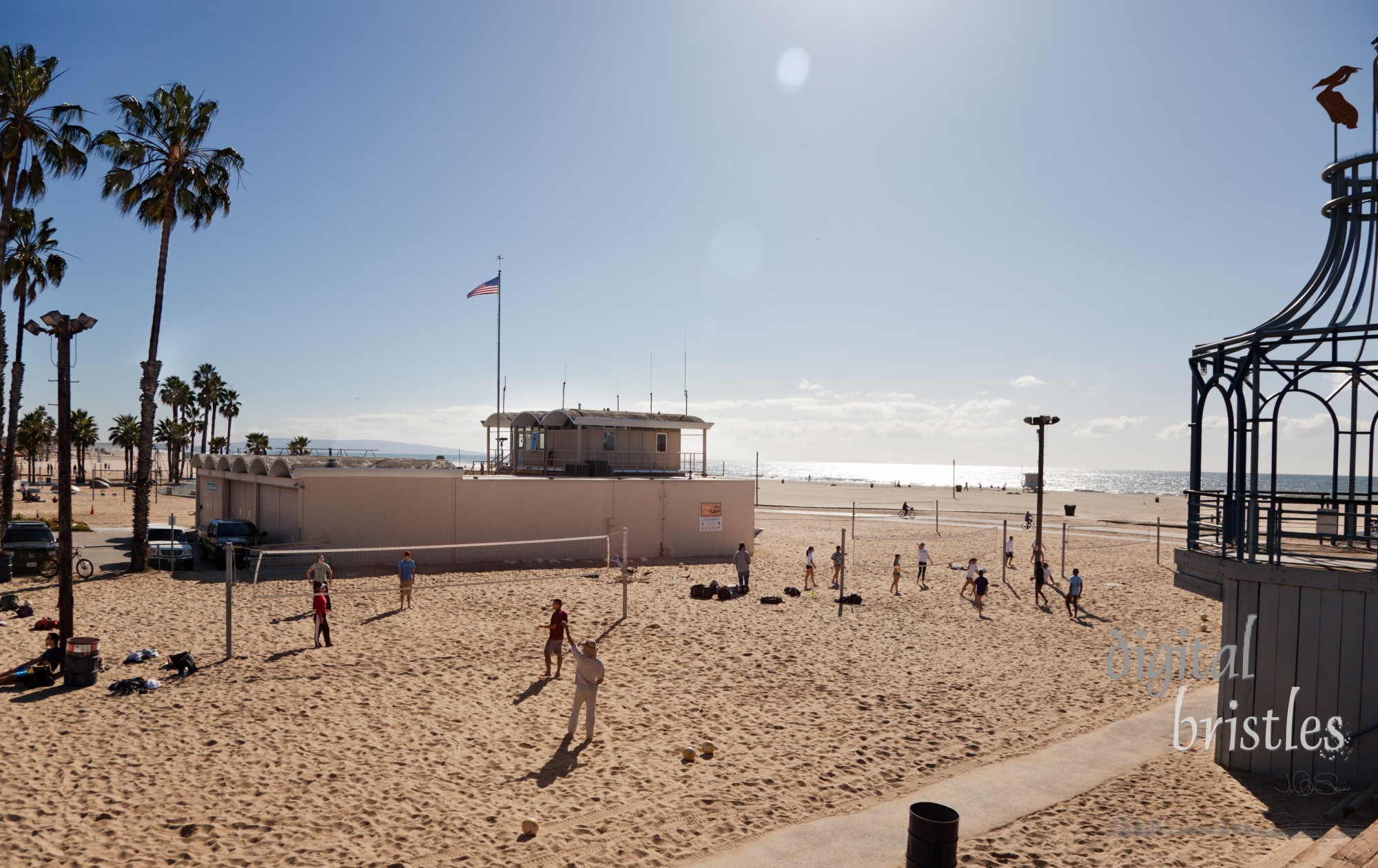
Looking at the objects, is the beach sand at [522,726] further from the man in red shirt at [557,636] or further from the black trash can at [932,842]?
the black trash can at [932,842]

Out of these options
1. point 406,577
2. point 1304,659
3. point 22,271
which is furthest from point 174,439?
point 1304,659

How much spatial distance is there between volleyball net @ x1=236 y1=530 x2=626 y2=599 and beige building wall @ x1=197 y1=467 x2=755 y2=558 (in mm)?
481

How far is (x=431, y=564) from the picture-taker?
25234 millimetres

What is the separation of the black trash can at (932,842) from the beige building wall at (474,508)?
2098cm

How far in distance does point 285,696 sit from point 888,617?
13.9 m

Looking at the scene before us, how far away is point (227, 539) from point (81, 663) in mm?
12385

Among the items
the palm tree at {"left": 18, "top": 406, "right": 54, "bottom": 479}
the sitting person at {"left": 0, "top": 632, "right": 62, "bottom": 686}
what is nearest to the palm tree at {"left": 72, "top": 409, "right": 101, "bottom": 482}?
the palm tree at {"left": 18, "top": 406, "right": 54, "bottom": 479}

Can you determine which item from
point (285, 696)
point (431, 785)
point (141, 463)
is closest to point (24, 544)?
point (141, 463)

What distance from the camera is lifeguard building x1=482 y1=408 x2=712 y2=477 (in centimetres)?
3156

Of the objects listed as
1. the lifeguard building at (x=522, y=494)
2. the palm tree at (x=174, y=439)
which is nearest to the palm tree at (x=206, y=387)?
the palm tree at (x=174, y=439)

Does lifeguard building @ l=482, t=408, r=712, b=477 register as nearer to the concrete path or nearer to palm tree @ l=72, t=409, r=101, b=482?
the concrete path

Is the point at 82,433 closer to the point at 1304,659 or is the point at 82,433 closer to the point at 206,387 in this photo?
the point at 206,387

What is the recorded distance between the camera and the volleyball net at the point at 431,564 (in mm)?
20797

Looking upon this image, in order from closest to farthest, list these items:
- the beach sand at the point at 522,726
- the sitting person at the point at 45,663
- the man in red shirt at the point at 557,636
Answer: the beach sand at the point at 522,726 < the sitting person at the point at 45,663 < the man in red shirt at the point at 557,636
